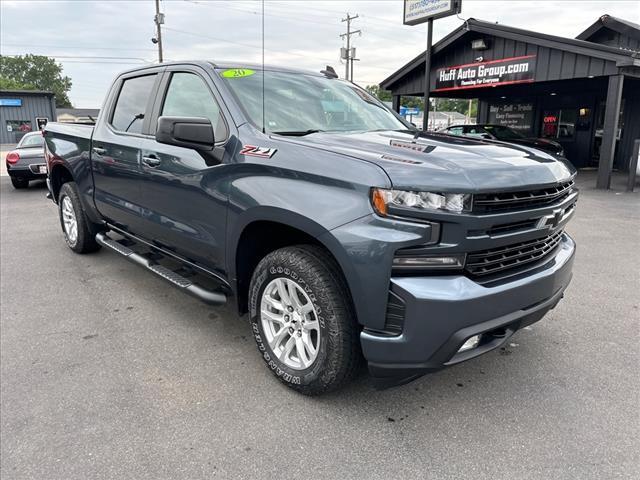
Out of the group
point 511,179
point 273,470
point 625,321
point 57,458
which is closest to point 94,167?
point 57,458

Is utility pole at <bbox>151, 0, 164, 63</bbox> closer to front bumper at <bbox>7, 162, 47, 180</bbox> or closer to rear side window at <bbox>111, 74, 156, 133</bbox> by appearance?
front bumper at <bbox>7, 162, 47, 180</bbox>

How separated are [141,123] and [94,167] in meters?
0.98

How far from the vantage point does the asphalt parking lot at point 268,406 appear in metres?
2.31

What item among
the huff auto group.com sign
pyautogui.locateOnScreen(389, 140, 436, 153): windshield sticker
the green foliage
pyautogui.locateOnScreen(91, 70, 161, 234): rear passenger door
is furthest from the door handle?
the green foliage

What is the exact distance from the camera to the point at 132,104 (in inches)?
172

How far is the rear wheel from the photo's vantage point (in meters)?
12.3

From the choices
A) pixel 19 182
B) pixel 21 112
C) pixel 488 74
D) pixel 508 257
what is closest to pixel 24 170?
pixel 19 182

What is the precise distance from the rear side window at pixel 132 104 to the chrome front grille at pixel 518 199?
116 inches

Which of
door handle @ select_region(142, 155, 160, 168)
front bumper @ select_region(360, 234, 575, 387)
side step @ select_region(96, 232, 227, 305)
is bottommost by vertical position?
side step @ select_region(96, 232, 227, 305)

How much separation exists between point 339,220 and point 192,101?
182 cm

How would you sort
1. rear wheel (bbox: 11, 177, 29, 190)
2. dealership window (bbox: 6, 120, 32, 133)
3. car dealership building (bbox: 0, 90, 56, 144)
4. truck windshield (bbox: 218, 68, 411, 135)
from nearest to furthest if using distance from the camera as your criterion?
1. truck windshield (bbox: 218, 68, 411, 135)
2. rear wheel (bbox: 11, 177, 29, 190)
3. car dealership building (bbox: 0, 90, 56, 144)
4. dealership window (bbox: 6, 120, 32, 133)

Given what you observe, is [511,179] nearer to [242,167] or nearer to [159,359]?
[242,167]

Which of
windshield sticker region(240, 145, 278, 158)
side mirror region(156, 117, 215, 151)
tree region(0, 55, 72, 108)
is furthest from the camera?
tree region(0, 55, 72, 108)

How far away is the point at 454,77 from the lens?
16.0m
